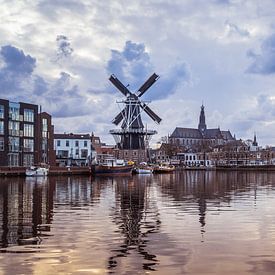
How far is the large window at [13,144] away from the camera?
12569 centimetres

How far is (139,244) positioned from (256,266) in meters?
5.06

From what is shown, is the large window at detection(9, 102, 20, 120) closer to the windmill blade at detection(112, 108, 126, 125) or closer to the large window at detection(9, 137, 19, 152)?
the large window at detection(9, 137, 19, 152)

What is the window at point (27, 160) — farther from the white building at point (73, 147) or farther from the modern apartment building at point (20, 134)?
the white building at point (73, 147)

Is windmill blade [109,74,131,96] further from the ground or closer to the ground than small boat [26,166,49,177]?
further from the ground

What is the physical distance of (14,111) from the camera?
128 m

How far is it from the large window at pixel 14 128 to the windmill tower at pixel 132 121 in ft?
135

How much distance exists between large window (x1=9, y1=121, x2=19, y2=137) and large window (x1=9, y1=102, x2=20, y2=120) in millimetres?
1194

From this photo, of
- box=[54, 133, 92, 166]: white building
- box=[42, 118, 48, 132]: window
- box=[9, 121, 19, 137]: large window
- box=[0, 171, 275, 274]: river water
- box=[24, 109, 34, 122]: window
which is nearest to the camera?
box=[0, 171, 275, 274]: river water

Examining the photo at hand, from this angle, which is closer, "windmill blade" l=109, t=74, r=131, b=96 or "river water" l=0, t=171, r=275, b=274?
"river water" l=0, t=171, r=275, b=274

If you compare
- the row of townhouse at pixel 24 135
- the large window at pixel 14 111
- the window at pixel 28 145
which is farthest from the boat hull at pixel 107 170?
the large window at pixel 14 111

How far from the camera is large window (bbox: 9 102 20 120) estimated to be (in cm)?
12639

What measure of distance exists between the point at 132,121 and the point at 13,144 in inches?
1750

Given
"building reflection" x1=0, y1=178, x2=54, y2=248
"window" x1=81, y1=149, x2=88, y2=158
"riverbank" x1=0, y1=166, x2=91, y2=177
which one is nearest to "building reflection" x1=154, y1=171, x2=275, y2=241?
"building reflection" x1=0, y1=178, x2=54, y2=248

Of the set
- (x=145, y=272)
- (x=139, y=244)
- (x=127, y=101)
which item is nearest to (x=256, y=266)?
(x=145, y=272)
